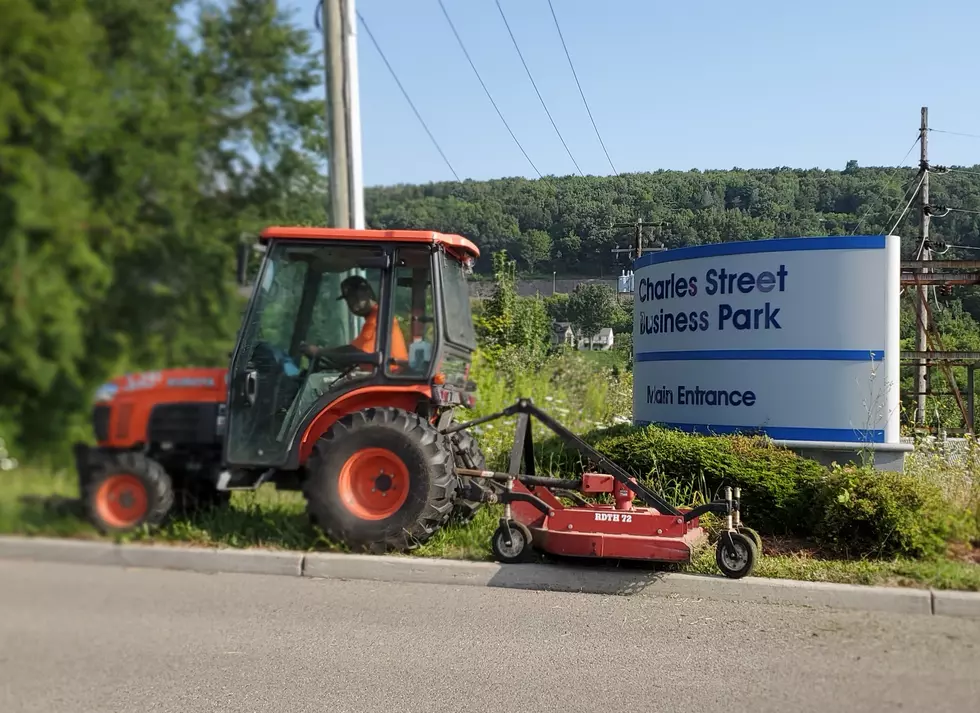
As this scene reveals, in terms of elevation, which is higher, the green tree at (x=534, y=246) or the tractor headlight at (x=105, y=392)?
the green tree at (x=534, y=246)

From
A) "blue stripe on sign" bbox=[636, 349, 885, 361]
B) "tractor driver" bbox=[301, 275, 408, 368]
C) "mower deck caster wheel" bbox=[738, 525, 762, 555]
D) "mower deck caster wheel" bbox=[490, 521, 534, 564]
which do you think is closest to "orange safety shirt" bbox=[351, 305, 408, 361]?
"tractor driver" bbox=[301, 275, 408, 368]

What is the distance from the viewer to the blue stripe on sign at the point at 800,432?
642 cm

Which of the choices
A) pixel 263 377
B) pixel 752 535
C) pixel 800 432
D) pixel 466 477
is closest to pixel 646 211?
pixel 800 432

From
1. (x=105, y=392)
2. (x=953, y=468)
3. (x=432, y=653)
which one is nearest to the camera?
(x=105, y=392)

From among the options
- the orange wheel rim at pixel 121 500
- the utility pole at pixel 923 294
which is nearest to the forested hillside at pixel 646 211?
the orange wheel rim at pixel 121 500

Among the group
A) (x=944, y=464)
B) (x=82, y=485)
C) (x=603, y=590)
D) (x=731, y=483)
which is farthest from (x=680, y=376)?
(x=82, y=485)

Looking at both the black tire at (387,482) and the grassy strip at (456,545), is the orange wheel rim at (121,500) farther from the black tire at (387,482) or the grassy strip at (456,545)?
the black tire at (387,482)

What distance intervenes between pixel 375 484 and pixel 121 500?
5.85 feet

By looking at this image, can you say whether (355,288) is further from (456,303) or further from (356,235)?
(456,303)

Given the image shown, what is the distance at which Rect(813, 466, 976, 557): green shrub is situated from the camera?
17.2 ft

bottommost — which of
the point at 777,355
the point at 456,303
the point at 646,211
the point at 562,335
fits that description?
the point at 777,355

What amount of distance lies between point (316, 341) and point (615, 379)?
24.7ft

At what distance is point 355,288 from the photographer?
539 cm

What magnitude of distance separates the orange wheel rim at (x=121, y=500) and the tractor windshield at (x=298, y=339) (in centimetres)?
84
